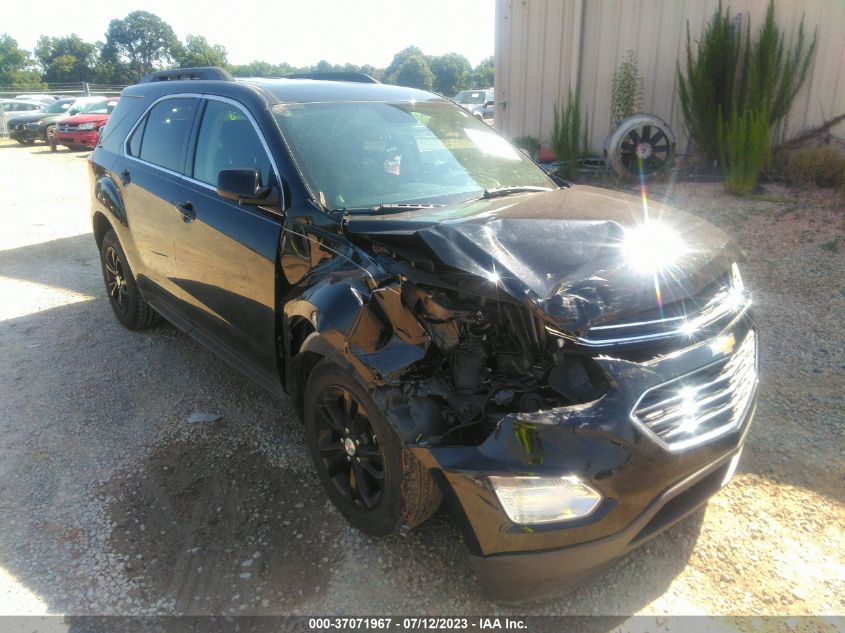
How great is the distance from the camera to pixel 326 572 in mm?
2646

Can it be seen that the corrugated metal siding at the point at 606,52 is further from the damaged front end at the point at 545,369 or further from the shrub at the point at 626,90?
the damaged front end at the point at 545,369

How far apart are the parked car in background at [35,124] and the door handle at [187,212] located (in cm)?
2144

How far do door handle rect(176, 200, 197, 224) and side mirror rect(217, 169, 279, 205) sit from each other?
0.72 meters

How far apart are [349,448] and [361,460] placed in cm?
9

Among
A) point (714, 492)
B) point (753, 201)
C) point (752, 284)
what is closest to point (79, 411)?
point (714, 492)

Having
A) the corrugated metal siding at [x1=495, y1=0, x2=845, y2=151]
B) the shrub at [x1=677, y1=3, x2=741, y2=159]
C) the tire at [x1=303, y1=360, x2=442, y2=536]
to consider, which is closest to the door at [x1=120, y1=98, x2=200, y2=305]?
the tire at [x1=303, y1=360, x2=442, y2=536]

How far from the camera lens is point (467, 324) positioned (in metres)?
2.42

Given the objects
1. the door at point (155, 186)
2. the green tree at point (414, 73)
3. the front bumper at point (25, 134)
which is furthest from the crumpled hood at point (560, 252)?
the green tree at point (414, 73)

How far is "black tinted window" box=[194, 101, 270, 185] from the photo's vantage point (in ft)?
11.1

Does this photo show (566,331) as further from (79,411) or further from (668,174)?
(668,174)

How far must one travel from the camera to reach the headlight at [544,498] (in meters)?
2.01

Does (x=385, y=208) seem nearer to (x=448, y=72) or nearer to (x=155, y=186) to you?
(x=155, y=186)

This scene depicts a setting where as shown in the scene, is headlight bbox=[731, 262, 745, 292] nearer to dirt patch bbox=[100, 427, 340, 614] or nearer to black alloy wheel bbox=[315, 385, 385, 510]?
black alloy wheel bbox=[315, 385, 385, 510]

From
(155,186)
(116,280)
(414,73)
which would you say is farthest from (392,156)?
(414,73)
